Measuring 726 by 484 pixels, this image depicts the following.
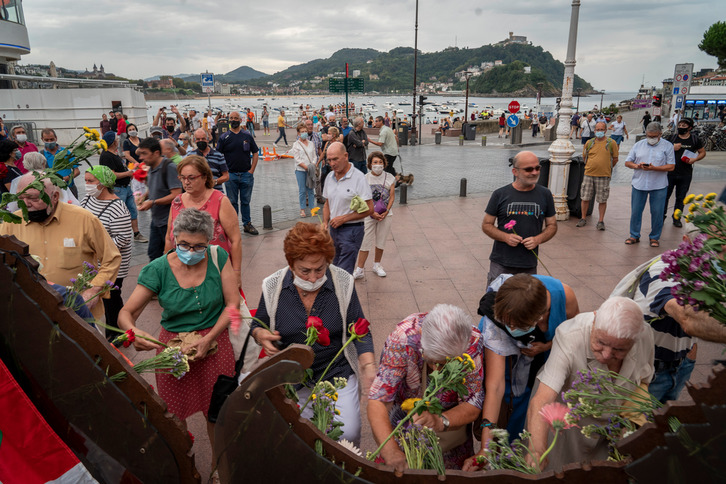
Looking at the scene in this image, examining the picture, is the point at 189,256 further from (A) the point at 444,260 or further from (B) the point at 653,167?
(B) the point at 653,167

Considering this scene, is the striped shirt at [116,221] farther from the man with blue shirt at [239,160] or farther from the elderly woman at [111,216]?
the man with blue shirt at [239,160]

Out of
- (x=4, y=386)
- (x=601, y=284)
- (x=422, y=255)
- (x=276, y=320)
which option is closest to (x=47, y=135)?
(x=422, y=255)

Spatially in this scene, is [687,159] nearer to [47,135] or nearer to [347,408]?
[347,408]

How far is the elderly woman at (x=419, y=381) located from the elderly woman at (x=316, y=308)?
263 millimetres

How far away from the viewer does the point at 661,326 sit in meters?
2.70

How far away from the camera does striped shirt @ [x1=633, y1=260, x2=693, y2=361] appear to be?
264 centimetres

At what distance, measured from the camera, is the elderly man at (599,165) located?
26.7 ft

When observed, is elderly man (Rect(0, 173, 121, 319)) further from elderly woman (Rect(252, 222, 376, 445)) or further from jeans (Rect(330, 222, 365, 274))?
jeans (Rect(330, 222, 365, 274))

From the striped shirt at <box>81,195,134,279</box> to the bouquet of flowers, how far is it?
412 centimetres

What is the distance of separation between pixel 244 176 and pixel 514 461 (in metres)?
7.63

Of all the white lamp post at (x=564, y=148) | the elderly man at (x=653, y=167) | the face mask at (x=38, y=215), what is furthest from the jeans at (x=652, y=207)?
the face mask at (x=38, y=215)

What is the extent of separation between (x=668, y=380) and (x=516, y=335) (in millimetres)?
1040

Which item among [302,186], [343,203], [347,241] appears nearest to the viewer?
[343,203]

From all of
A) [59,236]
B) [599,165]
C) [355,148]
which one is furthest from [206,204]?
[355,148]
